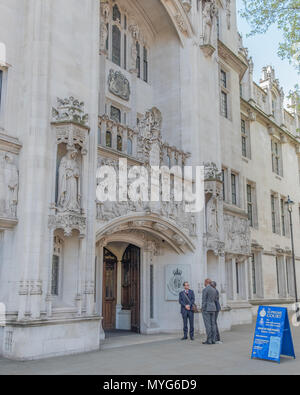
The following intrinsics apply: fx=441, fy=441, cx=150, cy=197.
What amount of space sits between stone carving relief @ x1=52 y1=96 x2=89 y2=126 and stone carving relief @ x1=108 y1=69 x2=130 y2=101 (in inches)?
180

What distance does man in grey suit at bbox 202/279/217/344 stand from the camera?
12859mm

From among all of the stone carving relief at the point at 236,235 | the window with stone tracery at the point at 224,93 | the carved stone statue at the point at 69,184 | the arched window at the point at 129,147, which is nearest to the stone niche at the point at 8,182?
the carved stone statue at the point at 69,184

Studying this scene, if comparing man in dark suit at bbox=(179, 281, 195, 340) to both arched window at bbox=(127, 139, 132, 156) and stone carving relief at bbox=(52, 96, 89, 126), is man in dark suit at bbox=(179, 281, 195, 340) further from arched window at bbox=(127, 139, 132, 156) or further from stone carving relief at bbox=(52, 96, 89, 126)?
stone carving relief at bbox=(52, 96, 89, 126)

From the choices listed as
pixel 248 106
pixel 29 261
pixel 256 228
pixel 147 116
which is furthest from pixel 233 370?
pixel 248 106

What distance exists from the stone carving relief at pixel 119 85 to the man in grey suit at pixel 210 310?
7.93m

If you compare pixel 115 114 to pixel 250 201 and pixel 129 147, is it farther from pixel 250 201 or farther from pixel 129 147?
pixel 250 201

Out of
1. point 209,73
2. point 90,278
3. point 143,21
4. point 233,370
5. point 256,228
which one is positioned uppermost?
point 143,21

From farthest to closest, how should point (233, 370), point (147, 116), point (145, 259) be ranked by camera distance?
point (145, 259)
point (147, 116)
point (233, 370)

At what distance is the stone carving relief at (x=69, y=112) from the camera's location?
37.7 ft

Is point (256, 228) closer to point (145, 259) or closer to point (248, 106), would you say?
point (248, 106)

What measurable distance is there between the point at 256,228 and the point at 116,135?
1447 centimetres

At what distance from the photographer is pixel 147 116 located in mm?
15375

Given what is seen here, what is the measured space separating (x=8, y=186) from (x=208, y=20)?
503 inches

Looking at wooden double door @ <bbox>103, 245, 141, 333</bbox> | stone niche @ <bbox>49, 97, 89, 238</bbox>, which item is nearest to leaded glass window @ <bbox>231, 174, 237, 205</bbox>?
wooden double door @ <bbox>103, 245, 141, 333</bbox>
